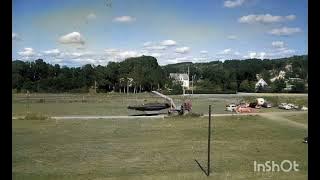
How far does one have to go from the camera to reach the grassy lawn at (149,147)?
2.07m

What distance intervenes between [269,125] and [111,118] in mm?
1086

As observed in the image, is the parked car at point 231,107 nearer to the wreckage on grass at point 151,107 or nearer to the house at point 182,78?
the house at point 182,78

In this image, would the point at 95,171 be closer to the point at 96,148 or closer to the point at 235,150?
the point at 96,148

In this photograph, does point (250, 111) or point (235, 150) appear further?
point (250, 111)

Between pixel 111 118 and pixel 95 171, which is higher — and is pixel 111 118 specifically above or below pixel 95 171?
above

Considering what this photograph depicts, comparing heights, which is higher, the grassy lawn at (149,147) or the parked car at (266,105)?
Result: the parked car at (266,105)

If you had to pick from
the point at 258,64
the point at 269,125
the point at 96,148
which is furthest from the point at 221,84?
the point at 96,148

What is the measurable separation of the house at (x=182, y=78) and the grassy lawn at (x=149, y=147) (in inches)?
10.0

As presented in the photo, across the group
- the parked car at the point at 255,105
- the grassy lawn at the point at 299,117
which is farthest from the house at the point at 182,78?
the grassy lawn at the point at 299,117

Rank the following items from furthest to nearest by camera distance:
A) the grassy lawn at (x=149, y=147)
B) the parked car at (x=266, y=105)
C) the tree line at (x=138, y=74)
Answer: the parked car at (x=266, y=105) → the tree line at (x=138, y=74) → the grassy lawn at (x=149, y=147)

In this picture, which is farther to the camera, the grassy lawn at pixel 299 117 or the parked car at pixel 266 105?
the parked car at pixel 266 105

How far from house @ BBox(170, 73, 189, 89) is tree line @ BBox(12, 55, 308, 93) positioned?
0.09ft

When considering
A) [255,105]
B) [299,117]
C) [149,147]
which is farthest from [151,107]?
[299,117]

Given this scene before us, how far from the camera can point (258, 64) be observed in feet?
7.54
